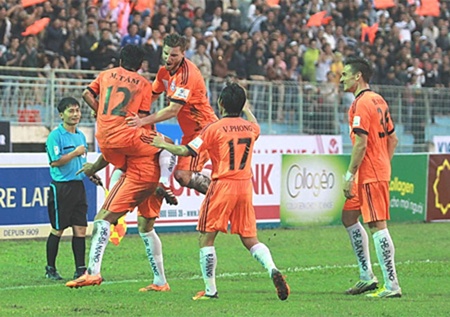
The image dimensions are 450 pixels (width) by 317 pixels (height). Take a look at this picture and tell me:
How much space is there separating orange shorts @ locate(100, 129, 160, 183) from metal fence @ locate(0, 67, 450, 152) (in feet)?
34.5

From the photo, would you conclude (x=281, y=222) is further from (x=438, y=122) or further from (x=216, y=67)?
(x=438, y=122)

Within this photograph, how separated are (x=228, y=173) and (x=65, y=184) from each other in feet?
10.7

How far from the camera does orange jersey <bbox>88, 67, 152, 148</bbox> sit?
10695mm

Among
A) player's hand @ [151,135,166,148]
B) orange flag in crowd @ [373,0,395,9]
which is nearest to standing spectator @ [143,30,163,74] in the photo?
orange flag in crowd @ [373,0,395,9]

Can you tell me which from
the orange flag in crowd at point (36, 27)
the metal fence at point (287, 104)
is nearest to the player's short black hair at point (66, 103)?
the metal fence at point (287, 104)

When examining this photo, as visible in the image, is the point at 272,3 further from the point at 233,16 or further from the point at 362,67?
the point at 362,67

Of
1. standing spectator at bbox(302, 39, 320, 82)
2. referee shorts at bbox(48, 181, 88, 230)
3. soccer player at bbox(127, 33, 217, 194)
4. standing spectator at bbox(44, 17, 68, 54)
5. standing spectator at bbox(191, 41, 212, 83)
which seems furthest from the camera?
standing spectator at bbox(302, 39, 320, 82)

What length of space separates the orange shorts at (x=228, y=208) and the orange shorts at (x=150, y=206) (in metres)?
1.05

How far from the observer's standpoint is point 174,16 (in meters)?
25.3

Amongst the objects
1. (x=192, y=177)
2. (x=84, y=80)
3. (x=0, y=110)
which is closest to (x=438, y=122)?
(x=84, y=80)

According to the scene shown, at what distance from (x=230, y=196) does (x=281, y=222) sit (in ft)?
32.8

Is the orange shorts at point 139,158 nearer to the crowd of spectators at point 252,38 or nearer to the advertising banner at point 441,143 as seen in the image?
the crowd of spectators at point 252,38

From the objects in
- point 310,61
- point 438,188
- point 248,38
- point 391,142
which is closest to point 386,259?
point 391,142

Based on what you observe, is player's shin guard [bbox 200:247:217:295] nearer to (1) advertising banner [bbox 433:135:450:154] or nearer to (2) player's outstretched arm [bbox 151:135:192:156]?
(2) player's outstretched arm [bbox 151:135:192:156]
